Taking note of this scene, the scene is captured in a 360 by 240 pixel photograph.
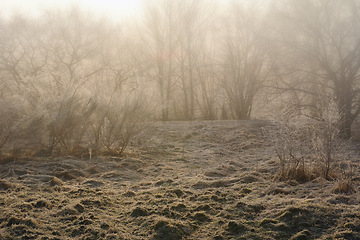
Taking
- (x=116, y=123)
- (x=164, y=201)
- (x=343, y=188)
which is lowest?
(x=164, y=201)

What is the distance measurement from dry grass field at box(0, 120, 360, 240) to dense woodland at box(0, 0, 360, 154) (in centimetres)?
83

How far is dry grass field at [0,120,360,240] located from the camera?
3604 millimetres

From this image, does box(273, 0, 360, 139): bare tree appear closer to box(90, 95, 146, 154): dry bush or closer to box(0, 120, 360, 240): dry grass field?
box(0, 120, 360, 240): dry grass field

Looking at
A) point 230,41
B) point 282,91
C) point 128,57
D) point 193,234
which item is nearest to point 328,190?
point 193,234

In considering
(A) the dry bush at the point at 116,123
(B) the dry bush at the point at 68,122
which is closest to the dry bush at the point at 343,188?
(A) the dry bush at the point at 116,123

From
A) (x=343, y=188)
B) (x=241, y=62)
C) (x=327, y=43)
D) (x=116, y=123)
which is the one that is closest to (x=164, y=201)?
(x=343, y=188)

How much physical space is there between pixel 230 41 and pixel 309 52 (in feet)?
23.2

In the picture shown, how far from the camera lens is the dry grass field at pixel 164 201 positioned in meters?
3.60

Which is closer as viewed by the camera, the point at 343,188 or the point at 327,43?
the point at 343,188

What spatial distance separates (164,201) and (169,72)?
15206 millimetres

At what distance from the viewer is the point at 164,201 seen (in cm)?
462

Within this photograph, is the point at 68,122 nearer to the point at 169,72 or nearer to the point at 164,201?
the point at 164,201

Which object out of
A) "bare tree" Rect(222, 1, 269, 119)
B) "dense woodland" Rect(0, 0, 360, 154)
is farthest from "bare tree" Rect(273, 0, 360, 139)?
"bare tree" Rect(222, 1, 269, 119)

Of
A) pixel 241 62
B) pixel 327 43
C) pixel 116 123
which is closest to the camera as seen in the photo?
pixel 116 123
